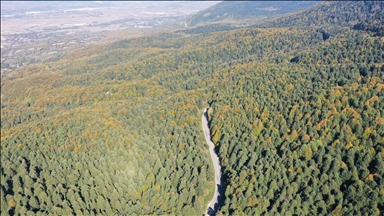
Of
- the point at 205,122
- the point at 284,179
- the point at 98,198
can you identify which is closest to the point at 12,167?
the point at 98,198

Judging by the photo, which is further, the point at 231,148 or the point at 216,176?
the point at 231,148

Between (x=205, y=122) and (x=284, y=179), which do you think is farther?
(x=205, y=122)

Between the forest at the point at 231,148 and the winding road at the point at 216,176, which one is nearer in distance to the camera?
the forest at the point at 231,148

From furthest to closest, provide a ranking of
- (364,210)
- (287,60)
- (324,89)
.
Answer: (287,60) → (324,89) → (364,210)

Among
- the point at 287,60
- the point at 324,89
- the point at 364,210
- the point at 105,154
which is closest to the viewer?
the point at 364,210

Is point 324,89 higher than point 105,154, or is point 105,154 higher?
point 324,89

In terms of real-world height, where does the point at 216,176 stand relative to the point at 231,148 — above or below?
below

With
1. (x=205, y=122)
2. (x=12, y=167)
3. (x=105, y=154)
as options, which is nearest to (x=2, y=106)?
(x=12, y=167)

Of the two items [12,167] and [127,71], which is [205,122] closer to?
[12,167]

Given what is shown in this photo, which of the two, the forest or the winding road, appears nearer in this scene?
the forest

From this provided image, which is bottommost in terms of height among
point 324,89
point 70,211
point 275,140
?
point 70,211

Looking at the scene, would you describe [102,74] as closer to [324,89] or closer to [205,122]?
[205,122]
